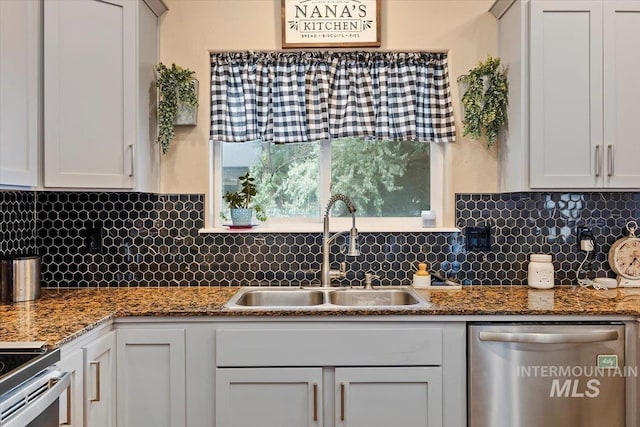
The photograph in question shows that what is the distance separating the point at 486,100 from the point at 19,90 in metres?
2.11

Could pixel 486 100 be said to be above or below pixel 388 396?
above

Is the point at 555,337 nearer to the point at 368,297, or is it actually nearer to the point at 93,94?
the point at 368,297

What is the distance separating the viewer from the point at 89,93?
220cm

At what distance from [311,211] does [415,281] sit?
0.69 meters

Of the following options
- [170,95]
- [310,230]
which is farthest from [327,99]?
[170,95]

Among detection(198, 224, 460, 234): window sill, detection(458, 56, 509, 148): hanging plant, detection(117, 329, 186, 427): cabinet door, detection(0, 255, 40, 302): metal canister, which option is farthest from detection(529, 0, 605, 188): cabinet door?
detection(0, 255, 40, 302): metal canister

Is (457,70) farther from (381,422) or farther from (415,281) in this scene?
(381,422)

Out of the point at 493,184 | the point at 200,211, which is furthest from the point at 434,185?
the point at 200,211

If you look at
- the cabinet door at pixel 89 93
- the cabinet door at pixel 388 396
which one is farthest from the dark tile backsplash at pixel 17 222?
the cabinet door at pixel 388 396

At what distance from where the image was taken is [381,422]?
6.40 feet

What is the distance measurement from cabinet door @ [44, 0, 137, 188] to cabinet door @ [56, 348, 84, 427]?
845 millimetres

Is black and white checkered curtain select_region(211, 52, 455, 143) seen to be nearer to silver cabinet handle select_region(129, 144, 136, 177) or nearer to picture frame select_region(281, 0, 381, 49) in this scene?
picture frame select_region(281, 0, 381, 49)

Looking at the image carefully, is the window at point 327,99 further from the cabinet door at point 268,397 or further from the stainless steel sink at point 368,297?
the cabinet door at point 268,397

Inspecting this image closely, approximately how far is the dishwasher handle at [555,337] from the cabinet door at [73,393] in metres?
1.53
